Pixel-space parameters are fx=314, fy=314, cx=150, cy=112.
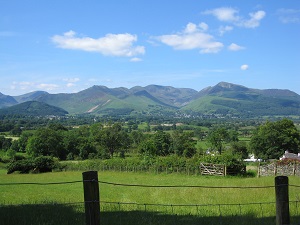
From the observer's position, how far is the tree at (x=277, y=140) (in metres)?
69.6

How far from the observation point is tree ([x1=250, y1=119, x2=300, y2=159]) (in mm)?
69625

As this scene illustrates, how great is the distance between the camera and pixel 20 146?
10431cm

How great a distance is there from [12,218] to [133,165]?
131 feet

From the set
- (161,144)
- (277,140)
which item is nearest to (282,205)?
(277,140)

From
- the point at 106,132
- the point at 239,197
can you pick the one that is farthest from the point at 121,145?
the point at 239,197

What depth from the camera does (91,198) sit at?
501cm

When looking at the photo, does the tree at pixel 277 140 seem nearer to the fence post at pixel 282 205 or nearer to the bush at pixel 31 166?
the bush at pixel 31 166

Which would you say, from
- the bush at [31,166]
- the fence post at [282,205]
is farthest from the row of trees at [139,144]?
the fence post at [282,205]

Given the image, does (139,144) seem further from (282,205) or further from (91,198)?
(91,198)

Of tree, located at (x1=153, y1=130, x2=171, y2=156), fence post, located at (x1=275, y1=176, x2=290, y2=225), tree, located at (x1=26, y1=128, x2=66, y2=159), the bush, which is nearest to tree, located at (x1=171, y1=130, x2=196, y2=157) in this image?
tree, located at (x1=153, y1=130, x2=171, y2=156)

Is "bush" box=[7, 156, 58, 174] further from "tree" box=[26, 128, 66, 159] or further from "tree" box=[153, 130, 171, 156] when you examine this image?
"tree" box=[153, 130, 171, 156]

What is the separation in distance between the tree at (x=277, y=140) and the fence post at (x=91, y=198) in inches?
2765

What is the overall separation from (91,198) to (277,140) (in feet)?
236

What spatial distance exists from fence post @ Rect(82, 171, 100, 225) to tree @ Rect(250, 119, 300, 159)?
230 feet
